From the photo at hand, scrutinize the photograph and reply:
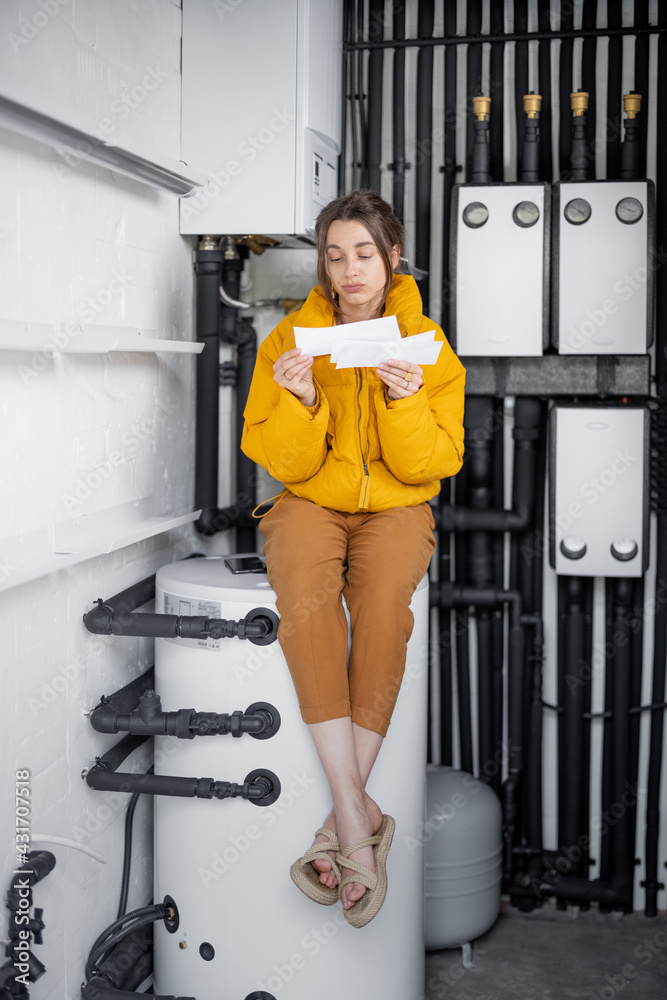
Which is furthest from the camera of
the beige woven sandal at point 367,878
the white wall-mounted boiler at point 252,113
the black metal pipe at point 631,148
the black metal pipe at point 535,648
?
the black metal pipe at point 535,648

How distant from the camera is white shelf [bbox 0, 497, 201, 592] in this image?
5.39 feet

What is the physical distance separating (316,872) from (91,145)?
4.86 ft

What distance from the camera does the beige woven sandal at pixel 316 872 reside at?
1.88 meters

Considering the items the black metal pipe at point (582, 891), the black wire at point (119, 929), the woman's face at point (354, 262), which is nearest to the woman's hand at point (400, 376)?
the woman's face at point (354, 262)

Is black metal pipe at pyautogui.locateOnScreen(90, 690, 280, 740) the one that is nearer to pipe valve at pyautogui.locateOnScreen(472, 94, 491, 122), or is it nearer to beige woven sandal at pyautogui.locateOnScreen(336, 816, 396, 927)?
beige woven sandal at pyautogui.locateOnScreen(336, 816, 396, 927)

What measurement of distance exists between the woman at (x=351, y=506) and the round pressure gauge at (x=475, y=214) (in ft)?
1.25

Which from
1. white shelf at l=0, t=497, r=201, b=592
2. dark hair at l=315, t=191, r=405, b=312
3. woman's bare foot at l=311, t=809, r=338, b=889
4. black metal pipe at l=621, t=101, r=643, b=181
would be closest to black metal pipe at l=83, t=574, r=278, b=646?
white shelf at l=0, t=497, r=201, b=592

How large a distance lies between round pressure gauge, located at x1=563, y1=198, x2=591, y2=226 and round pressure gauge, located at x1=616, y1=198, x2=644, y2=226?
8cm

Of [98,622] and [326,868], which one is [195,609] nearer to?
[98,622]

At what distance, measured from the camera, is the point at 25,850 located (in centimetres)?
176

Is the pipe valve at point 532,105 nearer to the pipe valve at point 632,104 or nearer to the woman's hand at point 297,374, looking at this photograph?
the pipe valve at point 632,104

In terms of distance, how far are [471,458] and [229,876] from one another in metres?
1.30

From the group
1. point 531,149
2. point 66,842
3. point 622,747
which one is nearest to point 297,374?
point 66,842

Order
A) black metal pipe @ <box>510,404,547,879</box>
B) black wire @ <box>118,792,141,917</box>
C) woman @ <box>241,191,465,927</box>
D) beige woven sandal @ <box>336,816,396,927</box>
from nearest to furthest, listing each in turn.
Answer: beige woven sandal @ <box>336,816,396,927</box>, woman @ <box>241,191,465,927</box>, black wire @ <box>118,792,141,917</box>, black metal pipe @ <box>510,404,547,879</box>
